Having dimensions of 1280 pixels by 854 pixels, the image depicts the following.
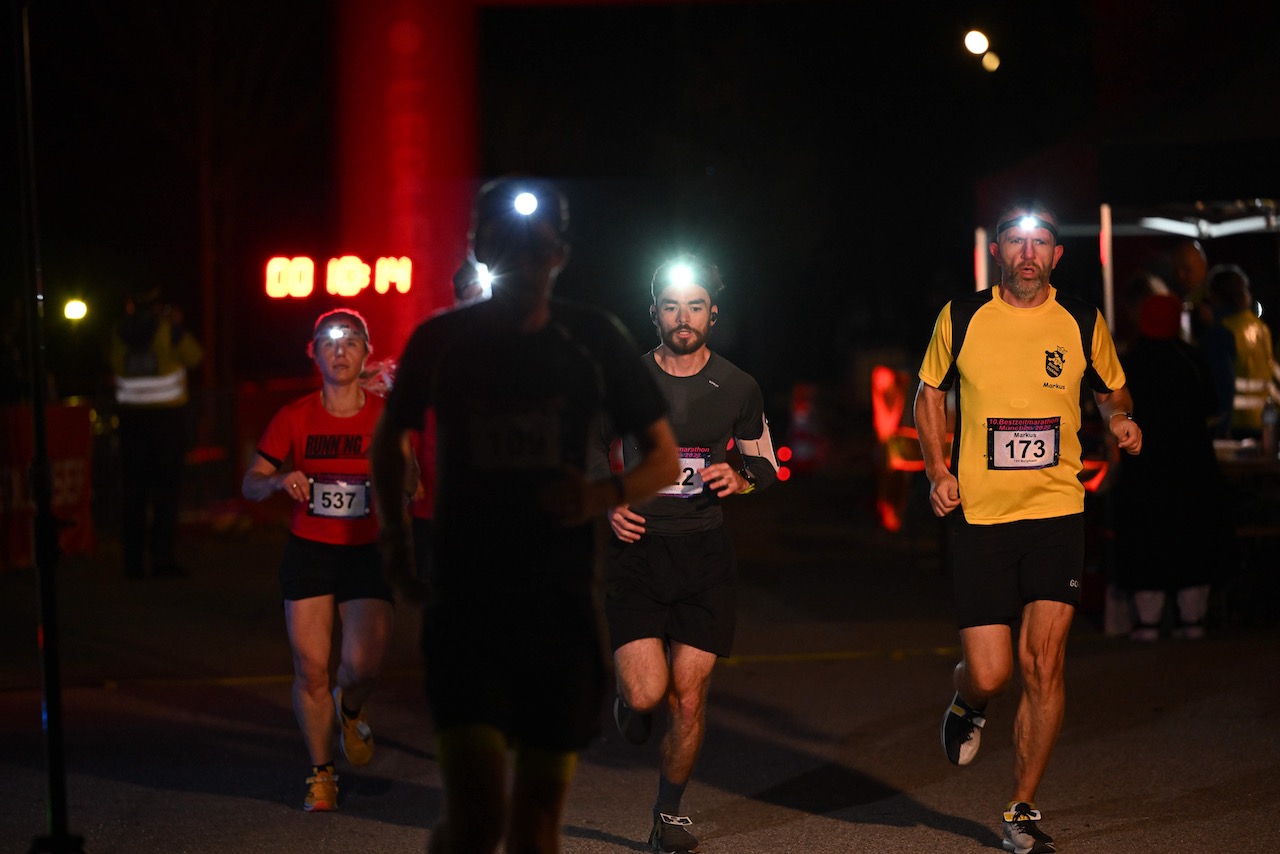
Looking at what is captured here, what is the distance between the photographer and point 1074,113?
2077 cm

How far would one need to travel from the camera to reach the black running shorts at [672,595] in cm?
587

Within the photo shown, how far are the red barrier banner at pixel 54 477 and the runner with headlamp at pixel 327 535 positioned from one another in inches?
308

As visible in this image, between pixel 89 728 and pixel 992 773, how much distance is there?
4283 millimetres

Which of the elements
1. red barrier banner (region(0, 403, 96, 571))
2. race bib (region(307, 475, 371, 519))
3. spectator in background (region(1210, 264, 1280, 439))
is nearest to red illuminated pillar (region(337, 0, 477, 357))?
red barrier banner (region(0, 403, 96, 571))

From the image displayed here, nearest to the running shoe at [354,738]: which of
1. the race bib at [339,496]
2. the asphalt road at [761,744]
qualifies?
the asphalt road at [761,744]

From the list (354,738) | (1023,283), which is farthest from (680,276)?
(354,738)

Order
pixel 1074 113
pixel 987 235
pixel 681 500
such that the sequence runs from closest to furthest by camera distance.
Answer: pixel 681 500 < pixel 987 235 < pixel 1074 113

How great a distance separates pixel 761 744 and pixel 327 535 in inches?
90.7

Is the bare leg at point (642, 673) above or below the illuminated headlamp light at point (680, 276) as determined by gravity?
below

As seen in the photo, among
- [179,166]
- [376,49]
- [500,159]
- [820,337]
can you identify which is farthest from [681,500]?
[820,337]

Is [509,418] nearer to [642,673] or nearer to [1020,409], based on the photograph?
[642,673]

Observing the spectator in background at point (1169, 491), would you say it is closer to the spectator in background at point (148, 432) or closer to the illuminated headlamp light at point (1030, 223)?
the illuminated headlamp light at point (1030, 223)

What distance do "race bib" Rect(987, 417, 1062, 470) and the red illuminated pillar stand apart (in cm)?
1138

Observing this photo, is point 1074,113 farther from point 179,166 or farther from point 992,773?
point 179,166
